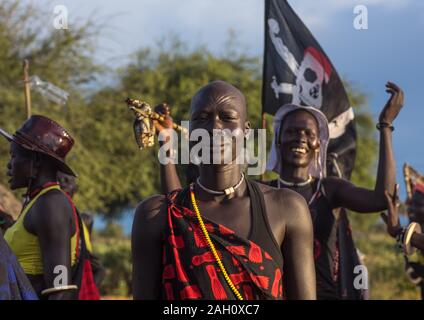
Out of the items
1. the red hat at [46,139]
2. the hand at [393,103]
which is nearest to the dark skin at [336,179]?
the hand at [393,103]

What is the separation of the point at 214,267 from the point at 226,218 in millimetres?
217

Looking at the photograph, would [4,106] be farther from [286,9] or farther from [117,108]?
[286,9]

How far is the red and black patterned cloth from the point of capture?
301 cm

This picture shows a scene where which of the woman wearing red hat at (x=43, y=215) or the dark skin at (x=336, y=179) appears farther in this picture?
the dark skin at (x=336, y=179)

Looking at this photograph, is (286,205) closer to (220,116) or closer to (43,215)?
(220,116)

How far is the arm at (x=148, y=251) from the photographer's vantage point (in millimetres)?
3109

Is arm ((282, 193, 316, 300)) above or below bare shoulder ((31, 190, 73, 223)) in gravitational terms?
below

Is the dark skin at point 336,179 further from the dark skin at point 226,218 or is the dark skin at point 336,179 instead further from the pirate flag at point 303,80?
the dark skin at point 226,218

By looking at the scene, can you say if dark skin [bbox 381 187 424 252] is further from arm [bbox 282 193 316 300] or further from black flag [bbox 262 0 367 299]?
arm [bbox 282 193 316 300]

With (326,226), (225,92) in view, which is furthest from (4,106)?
(225,92)

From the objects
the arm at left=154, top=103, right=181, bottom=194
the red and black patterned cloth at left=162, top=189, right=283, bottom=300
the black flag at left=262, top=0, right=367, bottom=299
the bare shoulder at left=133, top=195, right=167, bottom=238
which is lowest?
the red and black patterned cloth at left=162, top=189, right=283, bottom=300

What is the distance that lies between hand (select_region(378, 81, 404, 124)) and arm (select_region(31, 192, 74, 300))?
1.97 metres

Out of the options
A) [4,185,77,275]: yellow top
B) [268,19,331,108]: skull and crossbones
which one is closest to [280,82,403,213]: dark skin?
[268,19,331,108]: skull and crossbones

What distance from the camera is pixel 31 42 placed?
21.2m
